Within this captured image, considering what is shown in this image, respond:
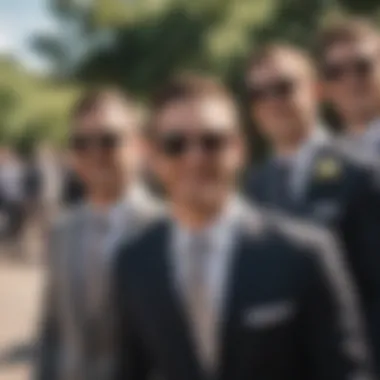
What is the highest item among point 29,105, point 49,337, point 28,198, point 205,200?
point 205,200

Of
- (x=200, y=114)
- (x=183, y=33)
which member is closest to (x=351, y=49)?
(x=200, y=114)

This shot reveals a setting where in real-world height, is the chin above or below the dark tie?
above

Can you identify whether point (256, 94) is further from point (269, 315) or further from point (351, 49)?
point (269, 315)

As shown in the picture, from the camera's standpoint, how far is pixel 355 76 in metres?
3.51

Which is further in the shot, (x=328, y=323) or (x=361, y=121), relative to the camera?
Result: (x=361, y=121)

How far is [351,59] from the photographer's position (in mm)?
3480

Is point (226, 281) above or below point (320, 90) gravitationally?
below

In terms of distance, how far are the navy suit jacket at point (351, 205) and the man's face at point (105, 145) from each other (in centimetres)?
48

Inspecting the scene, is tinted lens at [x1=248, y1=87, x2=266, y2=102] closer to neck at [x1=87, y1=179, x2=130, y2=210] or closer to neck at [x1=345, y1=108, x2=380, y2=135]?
neck at [x1=345, y1=108, x2=380, y2=135]

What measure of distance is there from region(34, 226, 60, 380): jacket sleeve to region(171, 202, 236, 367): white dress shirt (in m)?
0.71

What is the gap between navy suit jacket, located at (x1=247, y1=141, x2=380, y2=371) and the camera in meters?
3.19

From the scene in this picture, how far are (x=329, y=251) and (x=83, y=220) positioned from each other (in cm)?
97

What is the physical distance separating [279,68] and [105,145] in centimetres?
55

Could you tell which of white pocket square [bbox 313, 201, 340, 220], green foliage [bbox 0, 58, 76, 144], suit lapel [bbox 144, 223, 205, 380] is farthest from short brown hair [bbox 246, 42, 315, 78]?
green foliage [bbox 0, 58, 76, 144]
